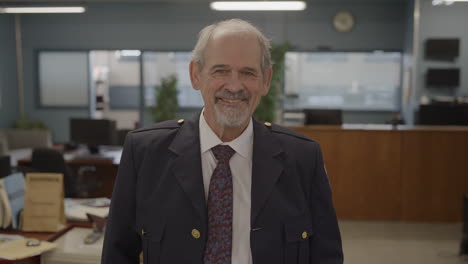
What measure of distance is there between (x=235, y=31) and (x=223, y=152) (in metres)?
0.38

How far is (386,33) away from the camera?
8875 mm

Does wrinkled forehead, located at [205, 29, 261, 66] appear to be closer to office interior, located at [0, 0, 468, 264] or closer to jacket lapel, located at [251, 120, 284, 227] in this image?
jacket lapel, located at [251, 120, 284, 227]

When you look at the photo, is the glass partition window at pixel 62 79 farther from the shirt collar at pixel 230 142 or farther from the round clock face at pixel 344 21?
the shirt collar at pixel 230 142

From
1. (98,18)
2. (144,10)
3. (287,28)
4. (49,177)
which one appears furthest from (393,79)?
(49,177)

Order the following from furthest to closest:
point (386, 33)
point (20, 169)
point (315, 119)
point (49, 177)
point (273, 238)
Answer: point (386, 33) → point (315, 119) → point (20, 169) → point (49, 177) → point (273, 238)

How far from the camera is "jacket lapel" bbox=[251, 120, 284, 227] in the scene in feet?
4.21

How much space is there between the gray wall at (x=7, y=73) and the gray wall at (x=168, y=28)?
26 cm

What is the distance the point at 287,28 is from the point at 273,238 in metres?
8.35

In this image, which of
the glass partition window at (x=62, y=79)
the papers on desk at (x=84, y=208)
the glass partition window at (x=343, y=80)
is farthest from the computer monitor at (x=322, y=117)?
the glass partition window at (x=62, y=79)

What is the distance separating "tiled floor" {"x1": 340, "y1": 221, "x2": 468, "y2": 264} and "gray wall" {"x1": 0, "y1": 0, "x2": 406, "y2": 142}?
455 cm

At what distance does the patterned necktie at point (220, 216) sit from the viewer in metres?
1.26

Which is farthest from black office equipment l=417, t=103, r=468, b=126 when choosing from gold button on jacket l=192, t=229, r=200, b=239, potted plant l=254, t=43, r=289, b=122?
gold button on jacket l=192, t=229, r=200, b=239

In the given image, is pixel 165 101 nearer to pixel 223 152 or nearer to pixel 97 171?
pixel 97 171

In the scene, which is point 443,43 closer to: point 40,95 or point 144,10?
point 144,10
